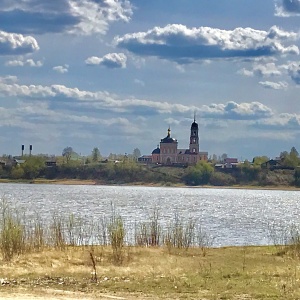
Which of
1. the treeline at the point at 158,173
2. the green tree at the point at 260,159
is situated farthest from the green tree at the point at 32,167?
the green tree at the point at 260,159

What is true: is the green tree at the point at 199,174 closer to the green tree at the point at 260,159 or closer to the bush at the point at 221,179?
the bush at the point at 221,179

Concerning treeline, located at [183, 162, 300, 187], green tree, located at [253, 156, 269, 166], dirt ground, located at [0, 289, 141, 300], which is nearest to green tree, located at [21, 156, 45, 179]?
treeline, located at [183, 162, 300, 187]

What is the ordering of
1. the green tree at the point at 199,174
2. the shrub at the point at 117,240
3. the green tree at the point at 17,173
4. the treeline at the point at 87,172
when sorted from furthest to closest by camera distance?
1. the green tree at the point at 199,174
2. the treeline at the point at 87,172
3. the green tree at the point at 17,173
4. the shrub at the point at 117,240

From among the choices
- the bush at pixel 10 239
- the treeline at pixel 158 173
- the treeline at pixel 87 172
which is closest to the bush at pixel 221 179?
the treeline at pixel 158 173

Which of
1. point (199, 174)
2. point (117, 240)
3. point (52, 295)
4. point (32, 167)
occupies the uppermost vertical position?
point (32, 167)

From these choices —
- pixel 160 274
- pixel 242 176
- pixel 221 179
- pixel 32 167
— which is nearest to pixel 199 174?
pixel 221 179

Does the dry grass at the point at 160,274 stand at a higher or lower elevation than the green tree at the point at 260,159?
lower

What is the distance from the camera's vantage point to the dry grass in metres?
18.3

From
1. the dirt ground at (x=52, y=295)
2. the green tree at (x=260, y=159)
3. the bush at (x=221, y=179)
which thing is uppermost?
the green tree at (x=260, y=159)

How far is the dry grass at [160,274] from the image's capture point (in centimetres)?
1833

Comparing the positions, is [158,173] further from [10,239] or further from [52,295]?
[52,295]

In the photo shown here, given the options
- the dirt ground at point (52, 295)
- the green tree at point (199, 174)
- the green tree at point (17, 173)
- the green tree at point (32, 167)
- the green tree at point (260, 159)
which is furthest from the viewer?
the green tree at point (260, 159)

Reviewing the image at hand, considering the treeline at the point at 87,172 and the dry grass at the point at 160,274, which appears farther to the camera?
the treeline at the point at 87,172

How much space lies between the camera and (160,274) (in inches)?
842
